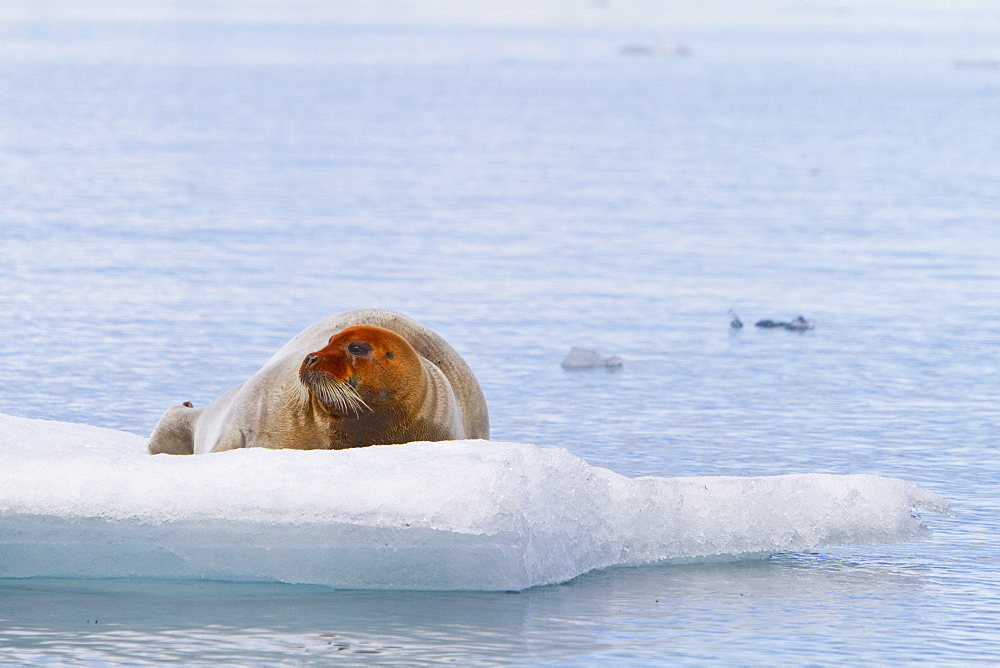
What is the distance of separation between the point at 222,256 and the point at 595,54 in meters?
49.7

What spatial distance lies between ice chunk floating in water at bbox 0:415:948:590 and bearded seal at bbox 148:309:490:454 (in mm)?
228

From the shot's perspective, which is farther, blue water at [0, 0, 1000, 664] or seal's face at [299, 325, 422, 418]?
seal's face at [299, 325, 422, 418]

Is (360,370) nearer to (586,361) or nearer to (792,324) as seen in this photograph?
(586,361)

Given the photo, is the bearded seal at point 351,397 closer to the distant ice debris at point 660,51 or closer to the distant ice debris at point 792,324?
the distant ice debris at point 792,324

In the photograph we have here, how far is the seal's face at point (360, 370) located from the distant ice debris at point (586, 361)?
3.92 meters

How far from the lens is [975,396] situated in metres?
8.11

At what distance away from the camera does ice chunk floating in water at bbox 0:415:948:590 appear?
14.5 feet

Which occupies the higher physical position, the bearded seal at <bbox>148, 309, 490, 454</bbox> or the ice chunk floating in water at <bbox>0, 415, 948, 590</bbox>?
the bearded seal at <bbox>148, 309, 490, 454</bbox>

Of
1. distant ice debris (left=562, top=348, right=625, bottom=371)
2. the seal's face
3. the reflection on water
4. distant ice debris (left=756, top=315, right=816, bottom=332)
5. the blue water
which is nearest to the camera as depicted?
the reflection on water

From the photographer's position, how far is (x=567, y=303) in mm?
11016

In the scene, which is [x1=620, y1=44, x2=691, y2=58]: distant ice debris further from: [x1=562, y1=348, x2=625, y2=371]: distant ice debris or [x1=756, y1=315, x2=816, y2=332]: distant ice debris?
[x1=562, y1=348, x2=625, y2=371]: distant ice debris

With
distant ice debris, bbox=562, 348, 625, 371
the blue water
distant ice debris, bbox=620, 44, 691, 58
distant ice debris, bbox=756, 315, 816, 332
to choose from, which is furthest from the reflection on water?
distant ice debris, bbox=620, 44, 691, 58

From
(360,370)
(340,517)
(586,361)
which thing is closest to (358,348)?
(360,370)

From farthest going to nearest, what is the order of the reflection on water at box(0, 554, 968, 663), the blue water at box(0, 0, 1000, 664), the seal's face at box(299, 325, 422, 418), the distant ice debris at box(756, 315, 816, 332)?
the distant ice debris at box(756, 315, 816, 332) < the seal's face at box(299, 325, 422, 418) < the blue water at box(0, 0, 1000, 664) < the reflection on water at box(0, 554, 968, 663)
